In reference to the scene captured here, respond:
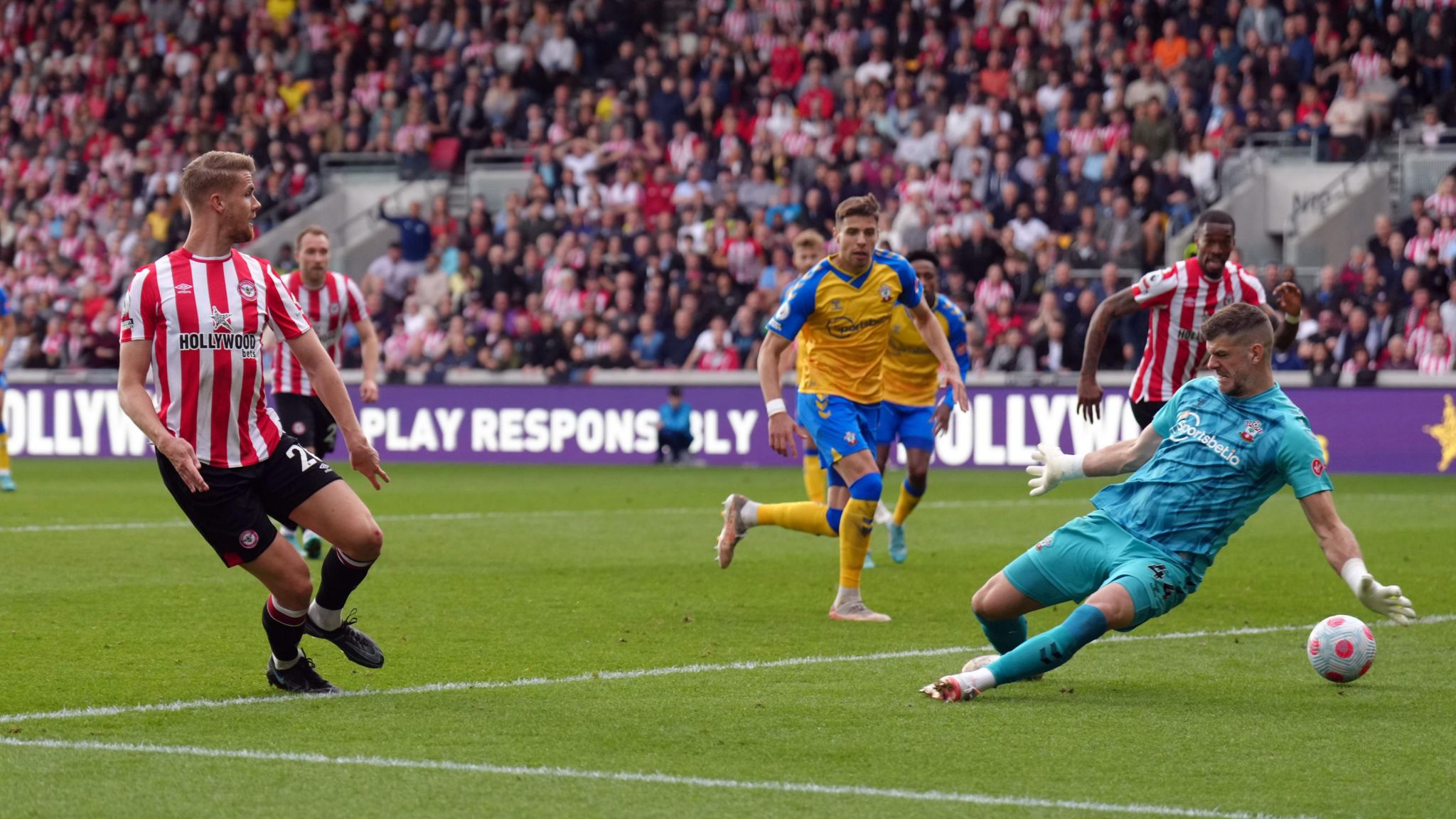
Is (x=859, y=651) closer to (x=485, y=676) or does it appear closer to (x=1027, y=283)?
(x=485, y=676)

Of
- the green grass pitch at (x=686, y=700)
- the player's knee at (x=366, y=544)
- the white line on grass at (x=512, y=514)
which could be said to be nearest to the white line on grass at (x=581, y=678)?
the green grass pitch at (x=686, y=700)

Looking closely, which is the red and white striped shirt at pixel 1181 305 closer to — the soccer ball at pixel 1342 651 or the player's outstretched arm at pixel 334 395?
the soccer ball at pixel 1342 651

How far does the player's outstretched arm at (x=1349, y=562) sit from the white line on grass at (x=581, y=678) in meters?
2.10

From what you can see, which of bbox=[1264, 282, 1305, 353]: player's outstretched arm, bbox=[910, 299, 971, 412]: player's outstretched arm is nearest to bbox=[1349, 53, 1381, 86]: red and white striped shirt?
bbox=[1264, 282, 1305, 353]: player's outstretched arm

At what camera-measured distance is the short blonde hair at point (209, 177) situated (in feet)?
22.1

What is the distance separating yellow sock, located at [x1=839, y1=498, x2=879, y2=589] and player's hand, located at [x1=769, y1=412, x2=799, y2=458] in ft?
1.58

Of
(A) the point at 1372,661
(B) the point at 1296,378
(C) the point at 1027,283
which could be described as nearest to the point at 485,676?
(A) the point at 1372,661

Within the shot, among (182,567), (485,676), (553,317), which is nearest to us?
(485,676)

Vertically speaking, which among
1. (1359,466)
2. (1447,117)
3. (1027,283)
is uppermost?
(1447,117)

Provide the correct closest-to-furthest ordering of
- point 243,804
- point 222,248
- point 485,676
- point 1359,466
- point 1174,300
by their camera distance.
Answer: point 243,804 < point 222,248 < point 485,676 < point 1174,300 < point 1359,466

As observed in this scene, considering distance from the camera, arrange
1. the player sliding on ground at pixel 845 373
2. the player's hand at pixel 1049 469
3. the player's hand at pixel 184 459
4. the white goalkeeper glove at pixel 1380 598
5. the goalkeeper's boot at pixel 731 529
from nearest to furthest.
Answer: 1. the white goalkeeper glove at pixel 1380 598
2. the player's hand at pixel 184 459
3. the player's hand at pixel 1049 469
4. the player sliding on ground at pixel 845 373
5. the goalkeeper's boot at pixel 731 529

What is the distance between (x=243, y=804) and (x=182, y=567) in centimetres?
698

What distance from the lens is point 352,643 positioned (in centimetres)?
730

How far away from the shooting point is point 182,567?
467 inches
